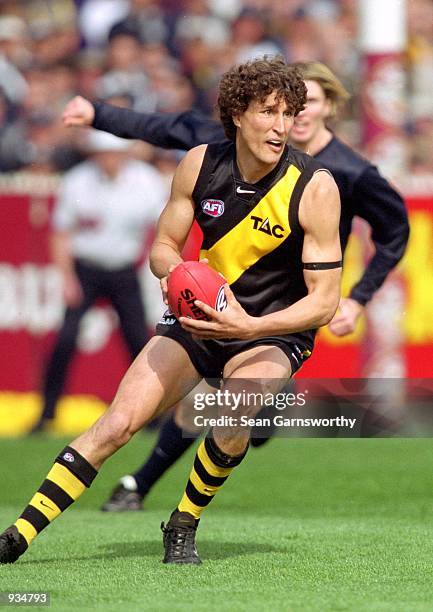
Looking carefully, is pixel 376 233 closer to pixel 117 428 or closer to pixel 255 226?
pixel 255 226

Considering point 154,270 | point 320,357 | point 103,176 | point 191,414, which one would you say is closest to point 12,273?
point 103,176

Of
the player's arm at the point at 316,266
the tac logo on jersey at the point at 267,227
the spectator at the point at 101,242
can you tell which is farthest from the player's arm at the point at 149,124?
the spectator at the point at 101,242

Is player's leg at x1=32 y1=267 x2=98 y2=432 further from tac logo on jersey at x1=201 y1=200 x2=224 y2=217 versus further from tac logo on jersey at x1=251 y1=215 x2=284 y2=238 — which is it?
tac logo on jersey at x1=251 y1=215 x2=284 y2=238

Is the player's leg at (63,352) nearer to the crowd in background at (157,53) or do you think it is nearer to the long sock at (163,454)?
the crowd in background at (157,53)

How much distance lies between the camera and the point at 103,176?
12.4 meters

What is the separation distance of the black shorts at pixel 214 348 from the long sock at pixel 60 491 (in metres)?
0.72

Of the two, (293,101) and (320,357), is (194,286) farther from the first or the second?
(320,357)

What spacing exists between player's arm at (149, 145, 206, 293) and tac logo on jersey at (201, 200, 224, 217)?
0.28 ft

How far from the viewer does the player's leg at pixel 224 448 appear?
20.7ft

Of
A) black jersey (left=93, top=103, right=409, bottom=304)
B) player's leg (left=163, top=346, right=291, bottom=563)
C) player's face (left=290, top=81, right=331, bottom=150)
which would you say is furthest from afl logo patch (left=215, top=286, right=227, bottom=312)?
player's face (left=290, top=81, right=331, bottom=150)

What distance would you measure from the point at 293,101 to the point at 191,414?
8.28 feet

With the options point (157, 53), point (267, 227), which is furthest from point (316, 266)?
point (157, 53)

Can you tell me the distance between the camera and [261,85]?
20.9 feet

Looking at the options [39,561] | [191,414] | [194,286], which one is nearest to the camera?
[194,286]
